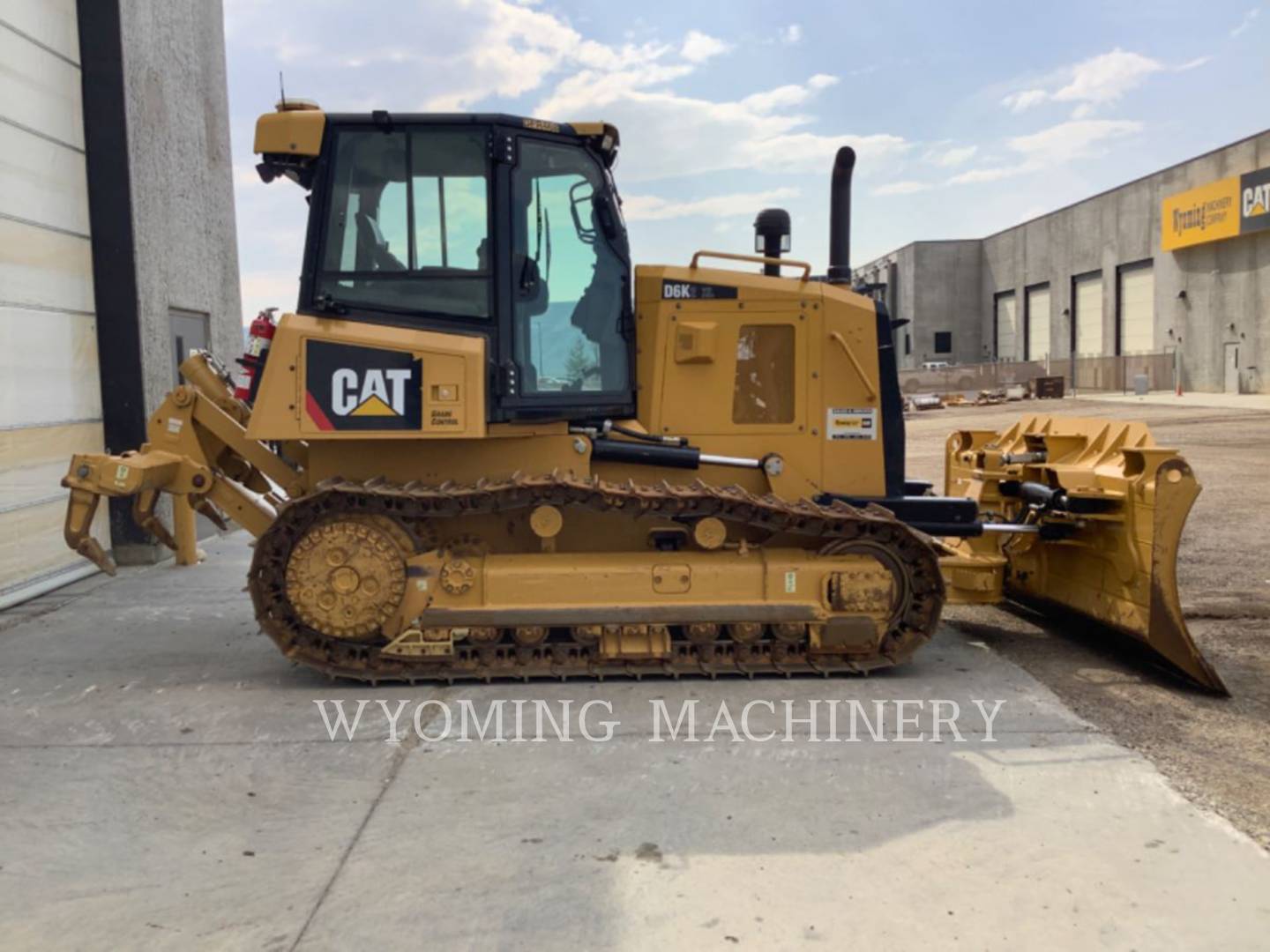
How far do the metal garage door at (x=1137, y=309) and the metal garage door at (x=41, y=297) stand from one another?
1595 inches

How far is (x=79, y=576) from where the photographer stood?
920 cm

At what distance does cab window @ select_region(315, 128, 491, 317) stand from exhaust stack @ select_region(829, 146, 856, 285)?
227 centimetres

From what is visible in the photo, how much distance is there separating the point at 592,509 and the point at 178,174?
24.5 ft

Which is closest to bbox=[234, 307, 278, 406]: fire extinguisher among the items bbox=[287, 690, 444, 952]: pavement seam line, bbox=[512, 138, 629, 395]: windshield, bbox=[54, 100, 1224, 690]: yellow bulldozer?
bbox=[54, 100, 1224, 690]: yellow bulldozer

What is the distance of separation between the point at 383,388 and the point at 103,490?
1977mm

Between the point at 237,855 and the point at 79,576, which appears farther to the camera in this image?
the point at 79,576

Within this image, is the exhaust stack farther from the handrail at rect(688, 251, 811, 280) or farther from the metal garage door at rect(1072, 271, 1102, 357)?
the metal garage door at rect(1072, 271, 1102, 357)

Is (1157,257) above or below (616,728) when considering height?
above

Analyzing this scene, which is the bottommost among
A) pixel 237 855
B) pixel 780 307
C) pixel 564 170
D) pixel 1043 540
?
pixel 237 855

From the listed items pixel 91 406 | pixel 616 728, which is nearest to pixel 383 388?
pixel 616 728

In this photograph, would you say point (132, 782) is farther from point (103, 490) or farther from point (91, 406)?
point (91, 406)

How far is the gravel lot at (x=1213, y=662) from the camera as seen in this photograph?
14.0 ft

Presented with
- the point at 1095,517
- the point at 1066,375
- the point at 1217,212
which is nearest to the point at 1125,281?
the point at 1066,375

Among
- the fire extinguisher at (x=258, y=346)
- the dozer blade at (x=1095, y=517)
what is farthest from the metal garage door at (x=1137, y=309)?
the fire extinguisher at (x=258, y=346)
